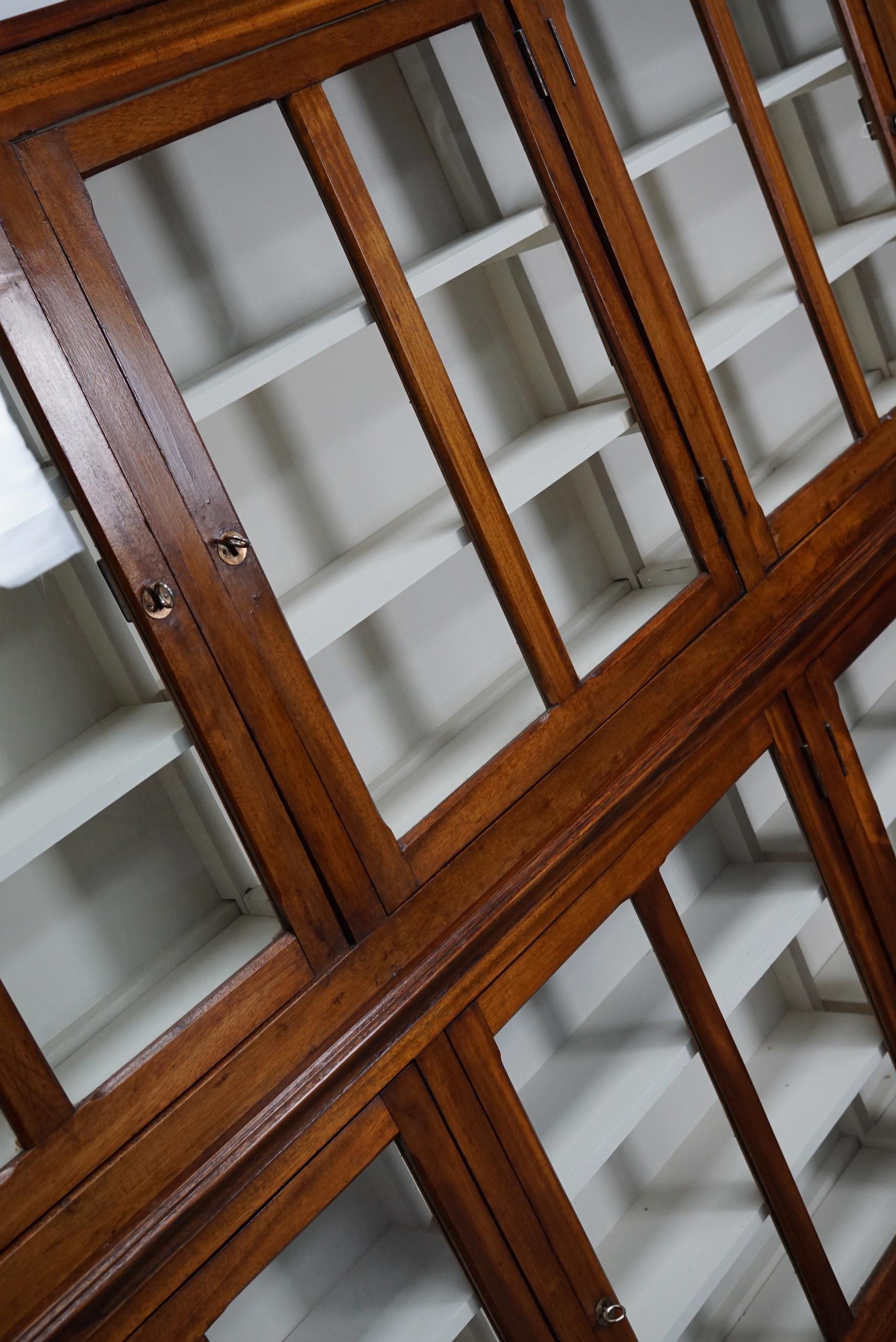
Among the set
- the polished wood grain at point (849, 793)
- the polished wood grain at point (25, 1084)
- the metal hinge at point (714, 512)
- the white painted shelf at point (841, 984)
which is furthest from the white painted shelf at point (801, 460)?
the polished wood grain at point (25, 1084)

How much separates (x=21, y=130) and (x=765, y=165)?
0.94 m

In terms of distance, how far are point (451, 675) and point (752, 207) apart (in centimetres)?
76

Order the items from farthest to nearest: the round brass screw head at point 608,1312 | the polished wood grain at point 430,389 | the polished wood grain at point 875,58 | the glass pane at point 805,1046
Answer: the polished wood grain at point 875,58
the glass pane at point 805,1046
the round brass screw head at point 608,1312
the polished wood grain at point 430,389

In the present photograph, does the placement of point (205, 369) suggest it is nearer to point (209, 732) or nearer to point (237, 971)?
point (209, 732)

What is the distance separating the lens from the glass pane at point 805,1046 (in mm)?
1397

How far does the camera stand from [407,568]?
1.11 metres

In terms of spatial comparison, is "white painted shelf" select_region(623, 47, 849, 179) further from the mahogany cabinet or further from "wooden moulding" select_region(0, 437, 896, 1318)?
"wooden moulding" select_region(0, 437, 896, 1318)

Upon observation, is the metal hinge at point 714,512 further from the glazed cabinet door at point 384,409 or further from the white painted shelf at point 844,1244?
the white painted shelf at point 844,1244

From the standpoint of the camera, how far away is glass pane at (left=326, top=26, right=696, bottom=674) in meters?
1.13

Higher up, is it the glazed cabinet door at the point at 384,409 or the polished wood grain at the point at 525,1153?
the glazed cabinet door at the point at 384,409

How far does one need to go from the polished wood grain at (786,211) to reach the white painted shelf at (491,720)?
0.44m

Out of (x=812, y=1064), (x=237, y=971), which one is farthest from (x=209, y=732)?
(x=812, y=1064)

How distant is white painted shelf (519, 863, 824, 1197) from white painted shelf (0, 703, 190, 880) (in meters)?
0.53

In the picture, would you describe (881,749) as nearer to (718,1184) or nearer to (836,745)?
(836,745)
